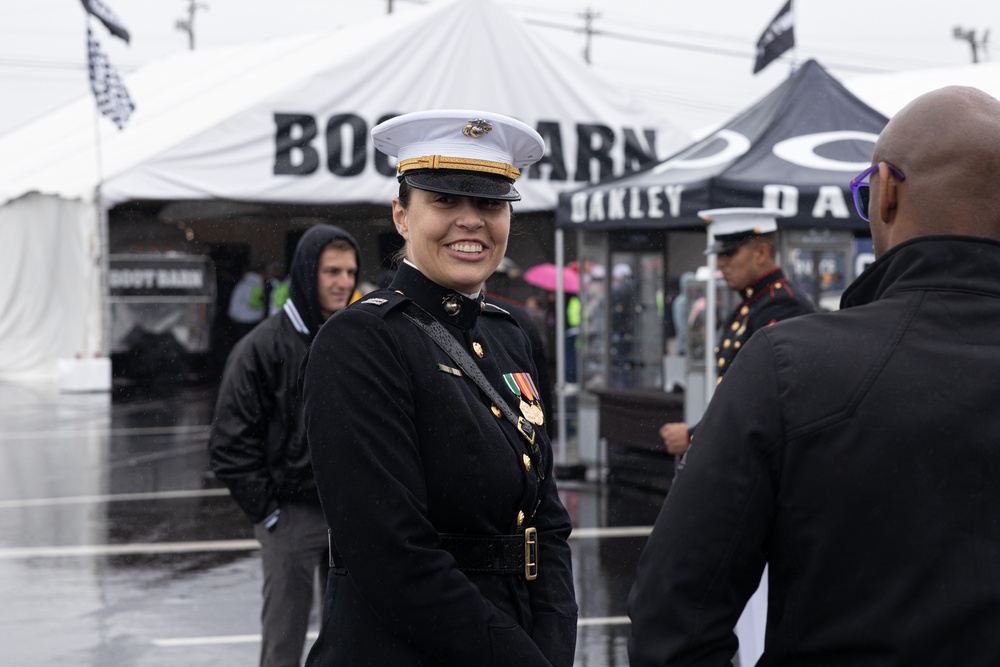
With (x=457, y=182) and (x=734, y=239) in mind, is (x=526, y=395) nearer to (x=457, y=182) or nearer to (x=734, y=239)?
(x=457, y=182)

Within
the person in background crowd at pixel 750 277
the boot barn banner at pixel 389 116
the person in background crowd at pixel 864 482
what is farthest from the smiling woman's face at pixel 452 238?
the boot barn banner at pixel 389 116

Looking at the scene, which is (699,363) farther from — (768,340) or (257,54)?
(257,54)

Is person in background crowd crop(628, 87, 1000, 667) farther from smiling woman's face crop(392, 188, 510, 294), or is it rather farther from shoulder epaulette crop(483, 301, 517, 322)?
shoulder epaulette crop(483, 301, 517, 322)

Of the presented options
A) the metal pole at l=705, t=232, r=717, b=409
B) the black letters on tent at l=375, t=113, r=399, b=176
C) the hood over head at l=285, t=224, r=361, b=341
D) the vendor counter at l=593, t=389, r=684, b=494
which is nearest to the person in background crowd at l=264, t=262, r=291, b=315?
the black letters on tent at l=375, t=113, r=399, b=176

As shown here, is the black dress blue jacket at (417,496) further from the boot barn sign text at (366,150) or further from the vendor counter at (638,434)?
the boot barn sign text at (366,150)

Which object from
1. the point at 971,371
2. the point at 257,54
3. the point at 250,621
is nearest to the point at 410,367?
the point at 971,371

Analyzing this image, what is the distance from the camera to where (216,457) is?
454 centimetres

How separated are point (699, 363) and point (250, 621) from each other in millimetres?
4318

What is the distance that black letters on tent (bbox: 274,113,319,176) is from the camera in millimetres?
17766

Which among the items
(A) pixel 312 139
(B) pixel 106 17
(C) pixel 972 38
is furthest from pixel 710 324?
(C) pixel 972 38

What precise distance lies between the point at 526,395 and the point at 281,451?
2.00m

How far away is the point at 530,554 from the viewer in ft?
8.22

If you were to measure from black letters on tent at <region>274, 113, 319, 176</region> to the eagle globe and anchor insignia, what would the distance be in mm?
15582

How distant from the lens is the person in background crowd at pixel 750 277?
5.54m
